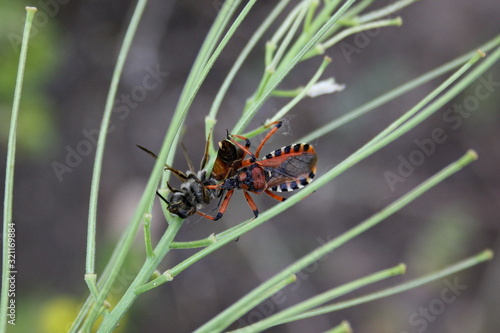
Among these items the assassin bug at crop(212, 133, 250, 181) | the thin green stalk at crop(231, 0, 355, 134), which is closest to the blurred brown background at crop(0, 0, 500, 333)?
the assassin bug at crop(212, 133, 250, 181)

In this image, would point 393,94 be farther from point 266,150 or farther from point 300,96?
point 266,150

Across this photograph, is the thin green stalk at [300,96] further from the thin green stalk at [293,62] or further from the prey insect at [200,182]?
the prey insect at [200,182]

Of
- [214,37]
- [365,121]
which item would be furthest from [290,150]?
[365,121]

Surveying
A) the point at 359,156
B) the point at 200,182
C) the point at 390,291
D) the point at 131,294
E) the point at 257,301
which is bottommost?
the point at 390,291

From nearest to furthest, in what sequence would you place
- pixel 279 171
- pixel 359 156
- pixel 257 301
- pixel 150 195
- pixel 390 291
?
pixel 150 195 < pixel 359 156 < pixel 257 301 < pixel 390 291 < pixel 279 171

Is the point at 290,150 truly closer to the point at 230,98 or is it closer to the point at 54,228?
the point at 230,98

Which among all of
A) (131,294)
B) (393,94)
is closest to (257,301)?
(131,294)

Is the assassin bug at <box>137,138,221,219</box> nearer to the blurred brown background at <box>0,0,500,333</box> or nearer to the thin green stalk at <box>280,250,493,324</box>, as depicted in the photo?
the thin green stalk at <box>280,250,493,324</box>

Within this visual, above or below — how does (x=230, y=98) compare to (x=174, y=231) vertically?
above
